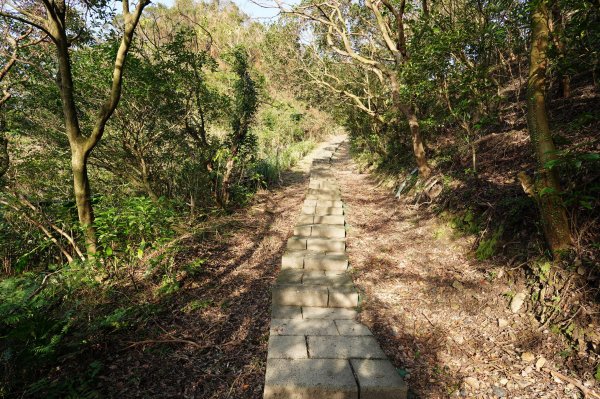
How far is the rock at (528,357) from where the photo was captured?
2.34 meters

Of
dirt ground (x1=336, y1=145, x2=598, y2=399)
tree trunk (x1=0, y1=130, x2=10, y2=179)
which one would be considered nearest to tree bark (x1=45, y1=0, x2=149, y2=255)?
tree trunk (x1=0, y1=130, x2=10, y2=179)

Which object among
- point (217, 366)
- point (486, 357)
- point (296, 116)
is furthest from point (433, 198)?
point (296, 116)

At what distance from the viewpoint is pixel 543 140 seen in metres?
2.61

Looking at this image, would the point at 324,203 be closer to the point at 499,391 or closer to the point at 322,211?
the point at 322,211

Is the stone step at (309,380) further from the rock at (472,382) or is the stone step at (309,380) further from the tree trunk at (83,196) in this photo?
the tree trunk at (83,196)

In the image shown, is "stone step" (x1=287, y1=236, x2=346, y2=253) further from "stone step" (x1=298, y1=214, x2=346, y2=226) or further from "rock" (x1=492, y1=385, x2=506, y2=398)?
"rock" (x1=492, y1=385, x2=506, y2=398)

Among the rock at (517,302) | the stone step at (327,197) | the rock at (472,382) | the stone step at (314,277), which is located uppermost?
the stone step at (327,197)

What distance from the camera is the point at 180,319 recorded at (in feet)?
9.86

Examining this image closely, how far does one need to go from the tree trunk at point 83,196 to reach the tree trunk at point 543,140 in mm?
4752

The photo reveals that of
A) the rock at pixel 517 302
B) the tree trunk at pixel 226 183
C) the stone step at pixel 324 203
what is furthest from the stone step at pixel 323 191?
the rock at pixel 517 302

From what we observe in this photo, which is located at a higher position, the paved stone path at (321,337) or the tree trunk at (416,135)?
the tree trunk at (416,135)

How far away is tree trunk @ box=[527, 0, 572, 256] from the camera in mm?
2543

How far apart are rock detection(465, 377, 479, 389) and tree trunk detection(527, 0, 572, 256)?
1382 millimetres

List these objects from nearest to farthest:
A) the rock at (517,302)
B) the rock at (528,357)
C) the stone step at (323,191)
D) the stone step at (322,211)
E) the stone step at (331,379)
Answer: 1. the stone step at (331,379)
2. the rock at (528,357)
3. the rock at (517,302)
4. the stone step at (322,211)
5. the stone step at (323,191)
